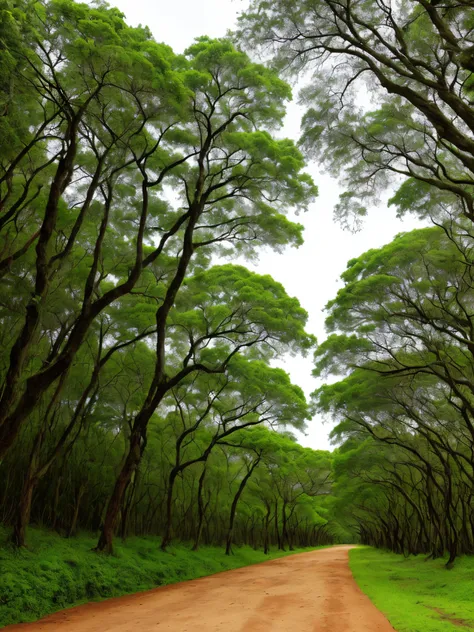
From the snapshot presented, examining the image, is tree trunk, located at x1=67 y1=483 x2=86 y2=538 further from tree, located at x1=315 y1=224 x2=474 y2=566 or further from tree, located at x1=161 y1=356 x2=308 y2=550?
tree, located at x1=315 y1=224 x2=474 y2=566

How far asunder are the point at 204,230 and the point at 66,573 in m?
9.20

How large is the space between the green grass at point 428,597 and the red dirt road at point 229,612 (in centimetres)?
34

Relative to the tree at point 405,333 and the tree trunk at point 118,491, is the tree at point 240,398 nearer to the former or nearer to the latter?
the tree at point 405,333

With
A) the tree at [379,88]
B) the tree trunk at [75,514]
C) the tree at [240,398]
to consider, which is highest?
the tree at [379,88]

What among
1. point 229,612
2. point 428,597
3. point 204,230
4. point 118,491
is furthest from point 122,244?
point 428,597

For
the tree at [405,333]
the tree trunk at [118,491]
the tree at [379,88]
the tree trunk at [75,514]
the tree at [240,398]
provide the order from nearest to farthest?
the tree at [379,88] < the tree at [405,333] < the tree trunk at [118,491] < the tree trunk at [75,514] < the tree at [240,398]

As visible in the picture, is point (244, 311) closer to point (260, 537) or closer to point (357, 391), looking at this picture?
point (357, 391)

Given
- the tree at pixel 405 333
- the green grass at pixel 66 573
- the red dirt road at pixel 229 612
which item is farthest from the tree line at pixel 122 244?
the red dirt road at pixel 229 612

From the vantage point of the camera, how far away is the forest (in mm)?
7336

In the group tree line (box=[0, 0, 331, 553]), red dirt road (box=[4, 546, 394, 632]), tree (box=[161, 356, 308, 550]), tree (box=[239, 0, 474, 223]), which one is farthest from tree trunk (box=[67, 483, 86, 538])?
tree (box=[239, 0, 474, 223])

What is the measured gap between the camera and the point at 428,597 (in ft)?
34.7

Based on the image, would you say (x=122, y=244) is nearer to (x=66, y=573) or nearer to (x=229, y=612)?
(x=66, y=573)

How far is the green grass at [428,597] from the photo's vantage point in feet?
22.6

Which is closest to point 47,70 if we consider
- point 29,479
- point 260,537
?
point 29,479
